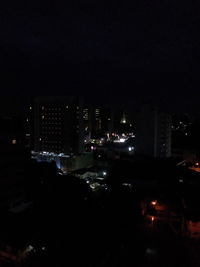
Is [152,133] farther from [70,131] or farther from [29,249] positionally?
[29,249]

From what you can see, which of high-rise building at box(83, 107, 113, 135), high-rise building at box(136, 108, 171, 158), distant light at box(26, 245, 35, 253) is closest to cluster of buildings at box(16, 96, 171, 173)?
high-rise building at box(136, 108, 171, 158)

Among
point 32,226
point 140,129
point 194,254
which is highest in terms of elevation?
point 140,129

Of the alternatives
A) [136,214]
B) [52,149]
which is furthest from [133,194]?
[52,149]

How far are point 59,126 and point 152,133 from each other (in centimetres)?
710

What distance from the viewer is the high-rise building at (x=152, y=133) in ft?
68.6

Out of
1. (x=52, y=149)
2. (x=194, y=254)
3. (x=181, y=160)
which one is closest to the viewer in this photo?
(x=194, y=254)

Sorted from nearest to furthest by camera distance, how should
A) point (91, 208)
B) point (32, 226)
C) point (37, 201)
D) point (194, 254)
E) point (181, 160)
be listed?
point (194, 254)
point (32, 226)
point (91, 208)
point (37, 201)
point (181, 160)

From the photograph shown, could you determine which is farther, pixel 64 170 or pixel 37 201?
pixel 64 170

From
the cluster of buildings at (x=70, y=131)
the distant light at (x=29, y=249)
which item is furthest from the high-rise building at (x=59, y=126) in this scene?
the distant light at (x=29, y=249)

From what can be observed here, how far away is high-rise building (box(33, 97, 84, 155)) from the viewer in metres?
21.9

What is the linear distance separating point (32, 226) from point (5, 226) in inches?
29.3

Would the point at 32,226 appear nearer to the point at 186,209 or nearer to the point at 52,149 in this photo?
the point at 186,209

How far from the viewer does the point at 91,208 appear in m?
9.05

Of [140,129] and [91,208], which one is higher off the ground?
[140,129]
